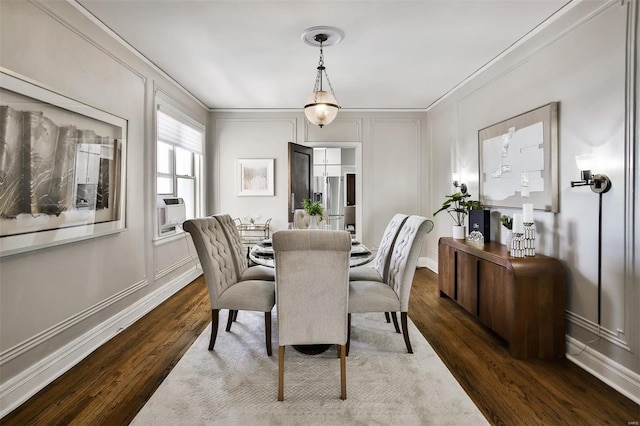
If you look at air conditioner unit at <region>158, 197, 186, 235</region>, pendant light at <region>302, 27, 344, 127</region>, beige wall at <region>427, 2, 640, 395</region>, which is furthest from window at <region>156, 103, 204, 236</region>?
beige wall at <region>427, 2, 640, 395</region>

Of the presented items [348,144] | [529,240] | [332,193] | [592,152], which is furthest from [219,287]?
[332,193]

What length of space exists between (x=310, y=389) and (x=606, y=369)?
1.92 metres

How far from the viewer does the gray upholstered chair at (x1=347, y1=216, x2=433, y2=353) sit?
8.36ft

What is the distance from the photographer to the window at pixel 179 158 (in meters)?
4.05

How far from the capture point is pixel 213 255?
2.64m

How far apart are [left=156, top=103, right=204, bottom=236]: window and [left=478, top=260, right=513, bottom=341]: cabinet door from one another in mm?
3487

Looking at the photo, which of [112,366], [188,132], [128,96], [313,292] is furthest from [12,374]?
[188,132]

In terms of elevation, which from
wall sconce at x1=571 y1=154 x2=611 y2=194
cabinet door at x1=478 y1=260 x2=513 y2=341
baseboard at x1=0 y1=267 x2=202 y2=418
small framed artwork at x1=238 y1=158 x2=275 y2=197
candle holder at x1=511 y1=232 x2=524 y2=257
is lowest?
baseboard at x1=0 y1=267 x2=202 y2=418

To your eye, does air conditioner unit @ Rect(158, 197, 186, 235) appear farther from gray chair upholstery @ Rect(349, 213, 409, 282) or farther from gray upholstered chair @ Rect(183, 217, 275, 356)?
gray chair upholstery @ Rect(349, 213, 409, 282)

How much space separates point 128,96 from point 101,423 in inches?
107

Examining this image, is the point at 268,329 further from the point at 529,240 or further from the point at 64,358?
the point at 529,240

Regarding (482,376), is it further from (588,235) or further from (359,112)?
(359,112)

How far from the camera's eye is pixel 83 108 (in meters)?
2.54

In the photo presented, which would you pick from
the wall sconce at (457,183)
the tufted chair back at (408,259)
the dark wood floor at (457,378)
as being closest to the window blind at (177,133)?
the dark wood floor at (457,378)
